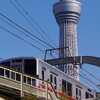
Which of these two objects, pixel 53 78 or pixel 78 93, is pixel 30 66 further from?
pixel 78 93

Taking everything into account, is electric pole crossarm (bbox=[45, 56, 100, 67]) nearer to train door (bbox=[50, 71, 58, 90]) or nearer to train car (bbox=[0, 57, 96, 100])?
train car (bbox=[0, 57, 96, 100])

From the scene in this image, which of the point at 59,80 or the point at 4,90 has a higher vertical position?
the point at 59,80

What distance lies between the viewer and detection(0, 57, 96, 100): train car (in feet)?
A: 76.3

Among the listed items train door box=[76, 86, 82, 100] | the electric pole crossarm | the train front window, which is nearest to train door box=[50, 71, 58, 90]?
the train front window

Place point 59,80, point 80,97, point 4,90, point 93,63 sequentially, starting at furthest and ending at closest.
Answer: point 93,63 < point 80,97 < point 59,80 < point 4,90

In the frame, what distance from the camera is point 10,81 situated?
14953 mm

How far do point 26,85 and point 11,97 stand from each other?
38.3 inches

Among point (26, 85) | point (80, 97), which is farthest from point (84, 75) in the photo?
point (26, 85)

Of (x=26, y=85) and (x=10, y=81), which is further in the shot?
(x=26, y=85)

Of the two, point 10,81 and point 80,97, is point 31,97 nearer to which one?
point 10,81

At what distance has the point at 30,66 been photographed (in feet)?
76.7

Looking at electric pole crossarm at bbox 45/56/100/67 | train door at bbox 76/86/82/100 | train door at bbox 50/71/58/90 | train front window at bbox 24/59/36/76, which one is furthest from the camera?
electric pole crossarm at bbox 45/56/100/67

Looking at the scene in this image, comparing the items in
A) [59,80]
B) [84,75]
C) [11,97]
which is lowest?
[11,97]

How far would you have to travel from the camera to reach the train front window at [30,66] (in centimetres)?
2320
